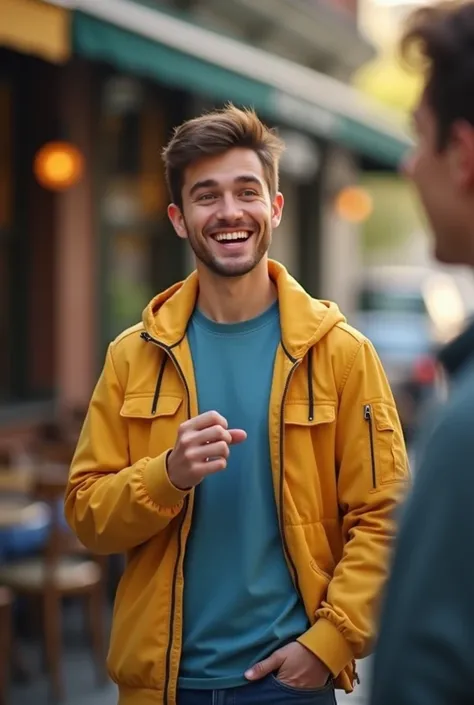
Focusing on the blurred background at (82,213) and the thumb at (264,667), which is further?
the blurred background at (82,213)

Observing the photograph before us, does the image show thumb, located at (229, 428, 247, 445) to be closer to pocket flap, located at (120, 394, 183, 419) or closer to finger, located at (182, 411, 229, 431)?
finger, located at (182, 411, 229, 431)

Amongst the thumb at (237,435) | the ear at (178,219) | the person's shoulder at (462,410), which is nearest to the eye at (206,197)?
the ear at (178,219)

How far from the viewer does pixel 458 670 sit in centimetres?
141

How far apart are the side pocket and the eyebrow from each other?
55cm

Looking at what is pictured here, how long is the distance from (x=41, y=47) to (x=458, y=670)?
5.93 metres

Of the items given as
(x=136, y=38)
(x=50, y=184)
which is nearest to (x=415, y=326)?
(x=50, y=184)

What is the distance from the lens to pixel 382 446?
295 centimetres

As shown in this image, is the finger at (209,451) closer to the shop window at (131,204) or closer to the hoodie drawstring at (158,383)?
the hoodie drawstring at (158,383)

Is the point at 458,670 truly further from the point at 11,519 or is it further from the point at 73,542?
the point at 73,542

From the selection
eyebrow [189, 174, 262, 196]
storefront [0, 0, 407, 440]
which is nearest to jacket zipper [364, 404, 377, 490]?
eyebrow [189, 174, 262, 196]

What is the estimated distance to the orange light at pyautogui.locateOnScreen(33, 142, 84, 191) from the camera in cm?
984

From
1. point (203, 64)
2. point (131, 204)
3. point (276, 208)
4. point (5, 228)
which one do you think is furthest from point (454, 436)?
point (131, 204)

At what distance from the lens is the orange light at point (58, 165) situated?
32.3ft

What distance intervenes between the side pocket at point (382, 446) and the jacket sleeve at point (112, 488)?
0.42 meters
